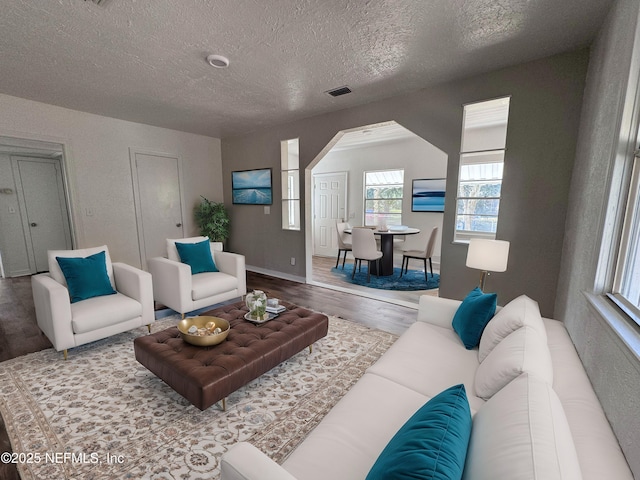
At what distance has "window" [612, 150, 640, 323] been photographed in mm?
1276

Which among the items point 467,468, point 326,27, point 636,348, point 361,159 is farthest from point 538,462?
point 361,159

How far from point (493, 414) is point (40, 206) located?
7210 millimetres

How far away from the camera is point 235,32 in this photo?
2.14 meters

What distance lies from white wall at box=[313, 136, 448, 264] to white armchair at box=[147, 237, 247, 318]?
379 centimetres

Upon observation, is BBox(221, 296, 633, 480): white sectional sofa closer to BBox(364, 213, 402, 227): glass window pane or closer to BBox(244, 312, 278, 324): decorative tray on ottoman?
BBox(244, 312, 278, 324): decorative tray on ottoman

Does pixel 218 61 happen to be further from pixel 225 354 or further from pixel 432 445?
pixel 432 445

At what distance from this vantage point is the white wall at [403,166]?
5.56 m

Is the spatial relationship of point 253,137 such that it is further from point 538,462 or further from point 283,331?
point 538,462

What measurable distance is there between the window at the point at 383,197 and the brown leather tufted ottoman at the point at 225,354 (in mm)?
4329

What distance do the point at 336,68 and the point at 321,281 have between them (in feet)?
10.3

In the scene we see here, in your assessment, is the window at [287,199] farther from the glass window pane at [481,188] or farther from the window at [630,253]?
the window at [630,253]

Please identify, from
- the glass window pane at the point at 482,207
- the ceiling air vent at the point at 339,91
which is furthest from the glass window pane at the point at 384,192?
the ceiling air vent at the point at 339,91

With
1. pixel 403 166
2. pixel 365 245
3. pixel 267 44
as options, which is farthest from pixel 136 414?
pixel 403 166

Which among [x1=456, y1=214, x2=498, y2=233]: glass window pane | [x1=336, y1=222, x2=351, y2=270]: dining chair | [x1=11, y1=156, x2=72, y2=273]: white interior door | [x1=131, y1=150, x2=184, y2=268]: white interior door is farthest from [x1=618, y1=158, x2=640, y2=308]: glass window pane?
[x1=11, y1=156, x2=72, y2=273]: white interior door
